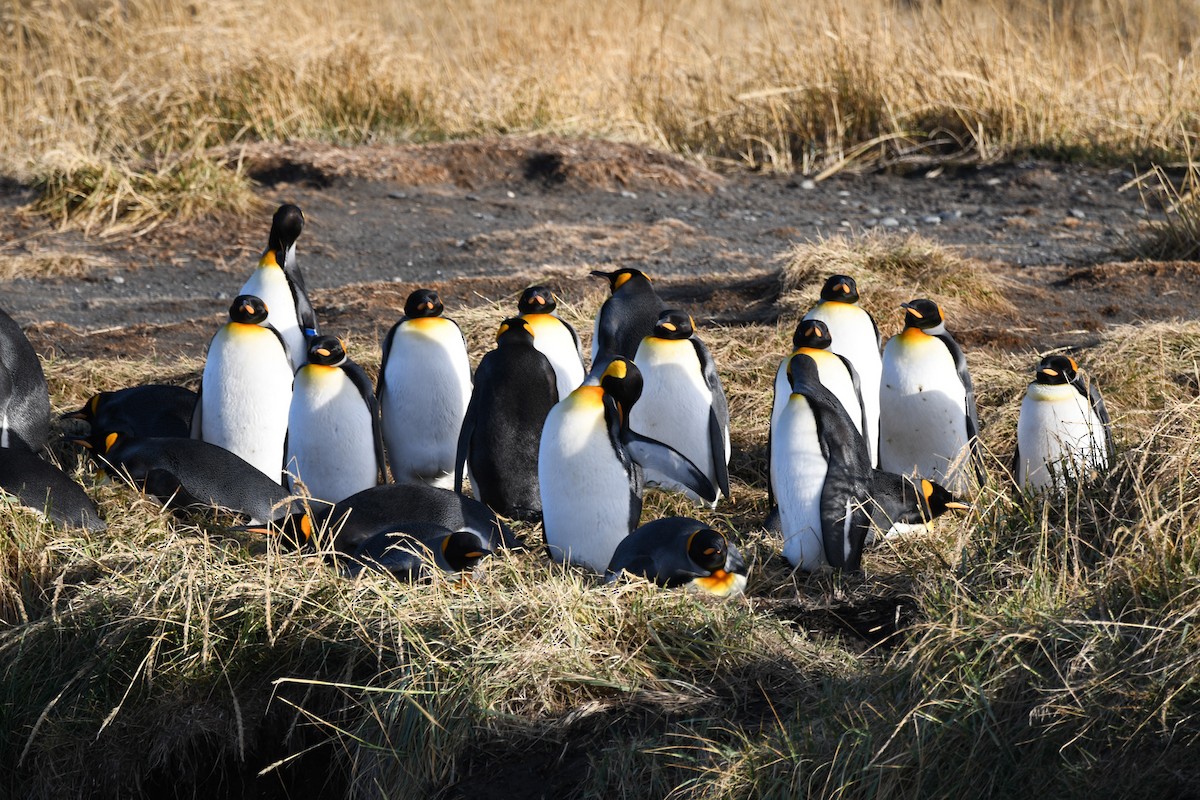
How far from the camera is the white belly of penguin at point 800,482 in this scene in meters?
4.81

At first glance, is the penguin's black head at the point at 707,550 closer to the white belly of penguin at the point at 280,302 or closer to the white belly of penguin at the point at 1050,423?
the white belly of penguin at the point at 1050,423

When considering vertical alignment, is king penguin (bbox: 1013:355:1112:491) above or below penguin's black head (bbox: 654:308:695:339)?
Answer: below

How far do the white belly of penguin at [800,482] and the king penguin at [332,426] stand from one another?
177cm

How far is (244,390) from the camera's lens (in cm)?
606

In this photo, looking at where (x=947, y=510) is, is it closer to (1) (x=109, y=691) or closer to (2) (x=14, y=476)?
(1) (x=109, y=691)

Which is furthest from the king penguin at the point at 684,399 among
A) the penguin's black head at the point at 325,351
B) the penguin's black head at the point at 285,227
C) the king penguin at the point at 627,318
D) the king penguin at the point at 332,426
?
the penguin's black head at the point at 285,227

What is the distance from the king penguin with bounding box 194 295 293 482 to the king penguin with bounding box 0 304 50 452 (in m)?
0.67

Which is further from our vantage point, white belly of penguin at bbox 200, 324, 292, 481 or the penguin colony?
white belly of penguin at bbox 200, 324, 292, 481

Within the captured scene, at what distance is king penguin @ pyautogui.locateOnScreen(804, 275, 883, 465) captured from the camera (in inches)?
243

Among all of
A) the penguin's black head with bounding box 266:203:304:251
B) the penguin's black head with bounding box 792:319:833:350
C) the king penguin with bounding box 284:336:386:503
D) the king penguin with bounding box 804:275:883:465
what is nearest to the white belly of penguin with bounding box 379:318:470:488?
the king penguin with bounding box 284:336:386:503

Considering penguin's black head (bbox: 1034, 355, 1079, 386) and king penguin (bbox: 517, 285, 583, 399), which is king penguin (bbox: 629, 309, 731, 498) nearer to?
king penguin (bbox: 517, 285, 583, 399)

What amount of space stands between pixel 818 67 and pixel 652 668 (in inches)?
339

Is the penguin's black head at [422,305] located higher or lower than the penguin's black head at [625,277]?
higher

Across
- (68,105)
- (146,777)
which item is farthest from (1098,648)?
(68,105)
